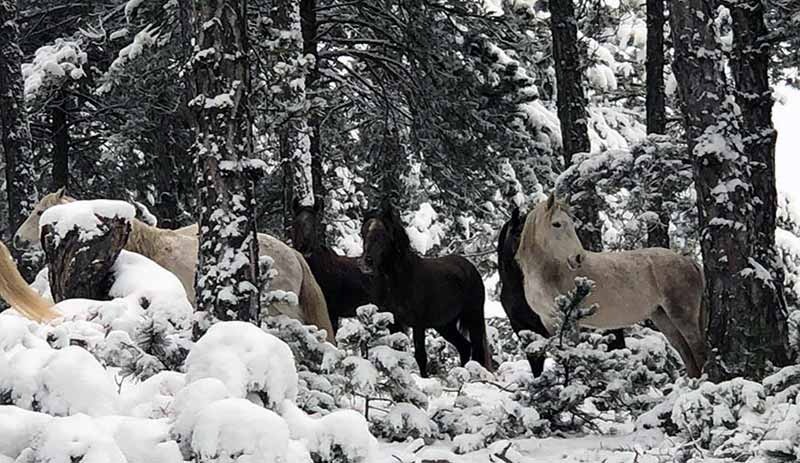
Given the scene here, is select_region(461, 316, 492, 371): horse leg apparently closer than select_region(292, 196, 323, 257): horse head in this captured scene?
No

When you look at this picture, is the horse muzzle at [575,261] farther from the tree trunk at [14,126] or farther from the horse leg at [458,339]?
the tree trunk at [14,126]

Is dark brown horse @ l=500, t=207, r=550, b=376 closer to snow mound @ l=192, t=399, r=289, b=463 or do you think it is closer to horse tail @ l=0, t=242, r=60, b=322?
horse tail @ l=0, t=242, r=60, b=322

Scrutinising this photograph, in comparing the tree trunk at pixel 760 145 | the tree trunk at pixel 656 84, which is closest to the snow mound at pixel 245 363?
the tree trunk at pixel 760 145

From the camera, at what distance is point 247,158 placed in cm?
608

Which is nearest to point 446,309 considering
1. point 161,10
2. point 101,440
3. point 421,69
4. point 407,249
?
point 407,249

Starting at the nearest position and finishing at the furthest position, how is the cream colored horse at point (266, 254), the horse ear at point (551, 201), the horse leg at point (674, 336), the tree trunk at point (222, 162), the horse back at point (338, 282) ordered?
1. the tree trunk at point (222, 162)
2. the cream colored horse at point (266, 254)
3. the horse ear at point (551, 201)
4. the horse leg at point (674, 336)
5. the horse back at point (338, 282)

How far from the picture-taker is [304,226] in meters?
11.3

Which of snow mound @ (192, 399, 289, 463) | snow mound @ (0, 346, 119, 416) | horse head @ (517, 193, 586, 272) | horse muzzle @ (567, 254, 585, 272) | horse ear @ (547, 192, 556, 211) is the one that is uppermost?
snow mound @ (0, 346, 119, 416)

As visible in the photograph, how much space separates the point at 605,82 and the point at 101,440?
51.4 feet

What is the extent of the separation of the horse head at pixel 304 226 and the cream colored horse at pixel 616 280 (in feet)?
9.64

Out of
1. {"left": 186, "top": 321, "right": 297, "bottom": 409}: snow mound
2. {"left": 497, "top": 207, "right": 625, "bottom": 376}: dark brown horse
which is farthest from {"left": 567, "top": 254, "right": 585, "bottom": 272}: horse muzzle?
{"left": 186, "top": 321, "right": 297, "bottom": 409}: snow mound

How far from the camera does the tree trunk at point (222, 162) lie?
235 inches

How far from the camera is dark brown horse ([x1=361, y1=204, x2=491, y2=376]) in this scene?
10703 mm

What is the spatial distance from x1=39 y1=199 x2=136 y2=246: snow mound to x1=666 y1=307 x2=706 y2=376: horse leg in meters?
5.91
